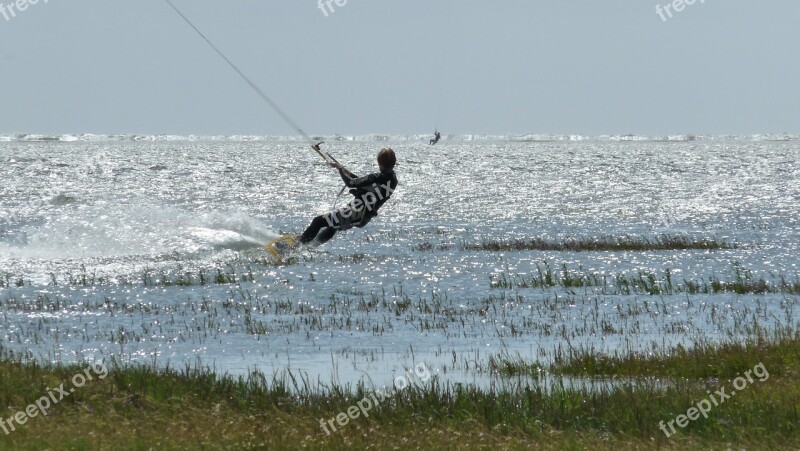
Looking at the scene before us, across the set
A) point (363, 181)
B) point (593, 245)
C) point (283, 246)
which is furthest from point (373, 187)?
point (593, 245)

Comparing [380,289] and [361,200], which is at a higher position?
[361,200]

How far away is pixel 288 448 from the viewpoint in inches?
→ 358

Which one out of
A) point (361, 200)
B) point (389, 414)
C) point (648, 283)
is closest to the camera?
point (389, 414)

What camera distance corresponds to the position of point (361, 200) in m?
22.6

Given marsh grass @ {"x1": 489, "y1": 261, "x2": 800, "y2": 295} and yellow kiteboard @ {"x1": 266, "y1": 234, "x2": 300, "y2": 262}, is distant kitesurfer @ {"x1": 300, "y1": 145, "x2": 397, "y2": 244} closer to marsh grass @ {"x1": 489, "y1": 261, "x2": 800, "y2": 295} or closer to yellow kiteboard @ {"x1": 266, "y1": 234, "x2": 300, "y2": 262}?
yellow kiteboard @ {"x1": 266, "y1": 234, "x2": 300, "y2": 262}

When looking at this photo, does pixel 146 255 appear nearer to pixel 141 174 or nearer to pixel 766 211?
pixel 766 211

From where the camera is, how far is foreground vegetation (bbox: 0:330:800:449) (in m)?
9.30

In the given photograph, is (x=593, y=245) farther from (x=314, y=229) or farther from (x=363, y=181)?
(x=363, y=181)

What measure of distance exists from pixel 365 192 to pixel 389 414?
11.8 m

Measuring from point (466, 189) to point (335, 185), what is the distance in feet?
34.1

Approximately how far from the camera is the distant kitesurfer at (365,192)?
21.8 m

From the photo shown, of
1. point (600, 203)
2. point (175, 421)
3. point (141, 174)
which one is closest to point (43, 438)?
point (175, 421)

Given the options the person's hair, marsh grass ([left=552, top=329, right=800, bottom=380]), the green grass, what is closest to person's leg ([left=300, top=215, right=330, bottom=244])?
the person's hair

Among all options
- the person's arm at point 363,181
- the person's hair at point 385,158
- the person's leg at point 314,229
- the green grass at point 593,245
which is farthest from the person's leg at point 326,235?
the green grass at point 593,245
